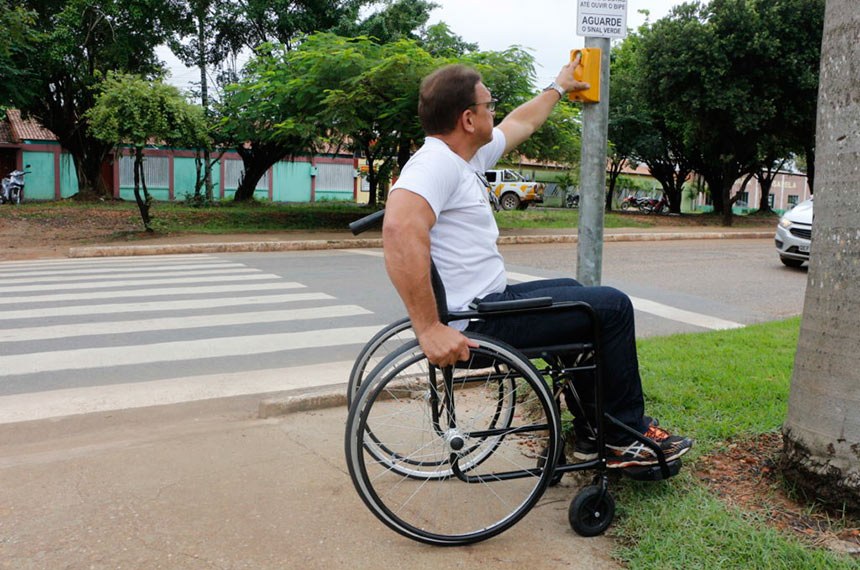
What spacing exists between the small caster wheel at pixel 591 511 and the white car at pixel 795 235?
9.97 meters

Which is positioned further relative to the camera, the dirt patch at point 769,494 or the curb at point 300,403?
the curb at point 300,403

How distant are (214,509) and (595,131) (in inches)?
103

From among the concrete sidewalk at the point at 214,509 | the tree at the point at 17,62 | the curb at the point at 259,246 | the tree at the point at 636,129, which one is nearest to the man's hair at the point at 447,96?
the concrete sidewalk at the point at 214,509

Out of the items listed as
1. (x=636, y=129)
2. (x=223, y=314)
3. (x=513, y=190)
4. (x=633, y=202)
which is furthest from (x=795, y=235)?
(x=633, y=202)

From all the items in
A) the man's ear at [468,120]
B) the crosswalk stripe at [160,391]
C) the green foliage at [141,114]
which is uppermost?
the green foliage at [141,114]

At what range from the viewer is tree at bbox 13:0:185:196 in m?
22.6

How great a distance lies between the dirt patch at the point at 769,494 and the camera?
266 cm

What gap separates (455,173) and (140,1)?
75.5 feet

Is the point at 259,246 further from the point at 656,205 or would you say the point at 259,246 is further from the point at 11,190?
the point at 656,205

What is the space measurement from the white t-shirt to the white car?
10.0 metres

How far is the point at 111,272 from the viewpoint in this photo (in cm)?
1077

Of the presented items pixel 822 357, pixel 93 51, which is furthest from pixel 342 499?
pixel 93 51

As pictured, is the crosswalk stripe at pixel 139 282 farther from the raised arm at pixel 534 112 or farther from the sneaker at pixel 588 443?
the sneaker at pixel 588 443

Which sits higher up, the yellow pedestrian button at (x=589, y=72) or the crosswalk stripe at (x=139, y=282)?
the yellow pedestrian button at (x=589, y=72)
